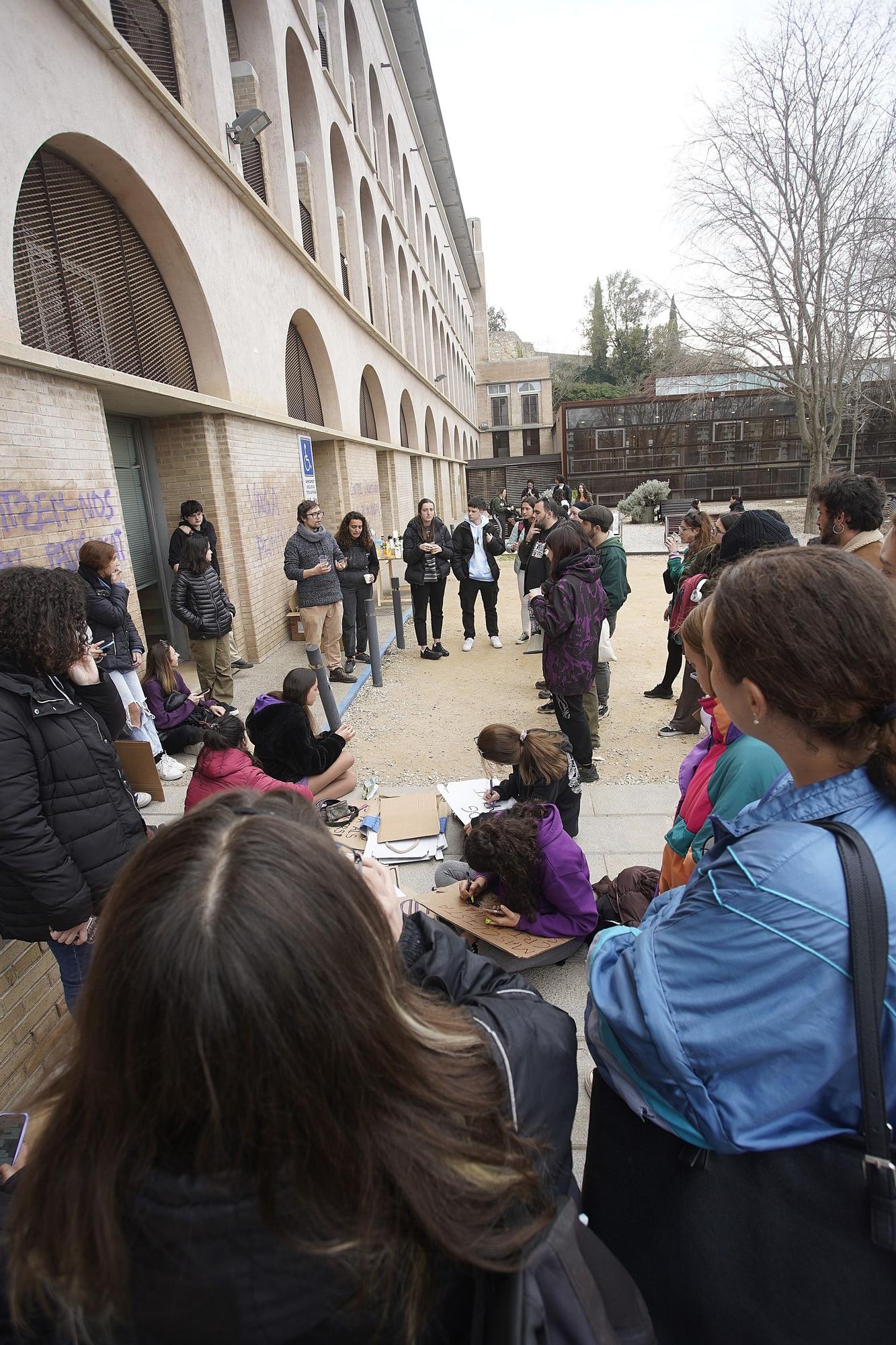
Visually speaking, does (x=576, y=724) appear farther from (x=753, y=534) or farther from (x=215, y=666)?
(x=215, y=666)

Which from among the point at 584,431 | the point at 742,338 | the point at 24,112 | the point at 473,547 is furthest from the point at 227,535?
the point at 584,431

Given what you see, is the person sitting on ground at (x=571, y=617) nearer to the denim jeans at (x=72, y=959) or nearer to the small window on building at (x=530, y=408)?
the denim jeans at (x=72, y=959)

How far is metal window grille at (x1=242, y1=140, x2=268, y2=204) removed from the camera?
8742mm

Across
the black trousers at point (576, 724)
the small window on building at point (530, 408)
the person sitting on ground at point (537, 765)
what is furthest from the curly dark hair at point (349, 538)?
the small window on building at point (530, 408)

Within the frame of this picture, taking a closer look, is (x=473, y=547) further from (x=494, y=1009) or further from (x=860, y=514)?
(x=494, y=1009)

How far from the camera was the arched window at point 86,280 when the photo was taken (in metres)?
4.82

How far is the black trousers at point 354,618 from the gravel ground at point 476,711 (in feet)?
1.72

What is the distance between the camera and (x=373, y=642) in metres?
7.67

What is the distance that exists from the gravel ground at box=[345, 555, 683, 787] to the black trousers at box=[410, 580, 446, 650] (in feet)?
1.25

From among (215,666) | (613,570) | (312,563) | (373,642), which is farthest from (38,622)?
(373,642)

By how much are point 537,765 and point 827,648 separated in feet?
8.22

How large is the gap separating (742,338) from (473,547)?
46.8ft

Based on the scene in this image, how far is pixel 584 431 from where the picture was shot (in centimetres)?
2884

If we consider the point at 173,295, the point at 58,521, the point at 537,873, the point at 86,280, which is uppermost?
the point at 173,295
